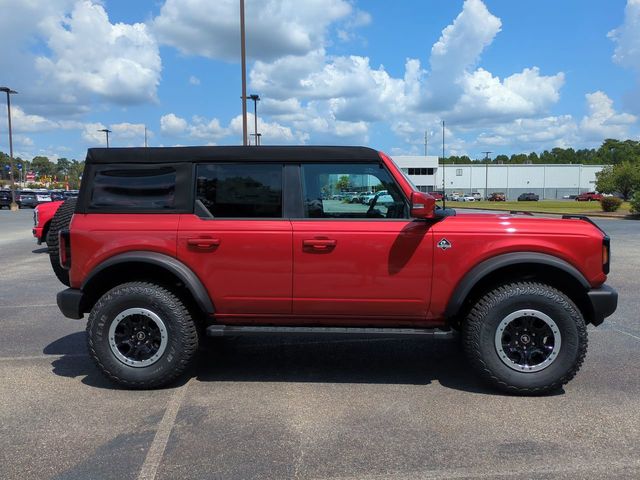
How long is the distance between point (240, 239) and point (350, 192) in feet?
3.25

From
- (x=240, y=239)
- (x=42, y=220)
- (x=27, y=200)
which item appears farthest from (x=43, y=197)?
(x=240, y=239)

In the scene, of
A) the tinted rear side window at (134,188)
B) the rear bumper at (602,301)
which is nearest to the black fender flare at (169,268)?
→ the tinted rear side window at (134,188)

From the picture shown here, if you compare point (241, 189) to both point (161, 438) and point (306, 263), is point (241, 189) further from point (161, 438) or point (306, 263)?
point (161, 438)

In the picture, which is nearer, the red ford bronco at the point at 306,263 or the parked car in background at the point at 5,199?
the red ford bronco at the point at 306,263

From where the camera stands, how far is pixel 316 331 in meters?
4.19

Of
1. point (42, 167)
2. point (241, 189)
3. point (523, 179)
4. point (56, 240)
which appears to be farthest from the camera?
point (42, 167)

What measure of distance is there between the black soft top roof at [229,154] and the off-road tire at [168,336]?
1084 millimetres

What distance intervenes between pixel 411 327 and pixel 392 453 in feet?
4.16

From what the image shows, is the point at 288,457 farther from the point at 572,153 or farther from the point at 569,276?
the point at 572,153

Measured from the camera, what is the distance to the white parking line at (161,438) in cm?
303

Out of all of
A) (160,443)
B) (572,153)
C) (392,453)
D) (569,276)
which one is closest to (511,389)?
(569,276)

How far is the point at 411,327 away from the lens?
429 centimetres

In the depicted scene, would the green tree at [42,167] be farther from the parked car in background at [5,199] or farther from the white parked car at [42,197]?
the parked car in background at [5,199]

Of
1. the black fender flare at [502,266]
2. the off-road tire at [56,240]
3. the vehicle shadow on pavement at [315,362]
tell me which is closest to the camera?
the black fender flare at [502,266]
